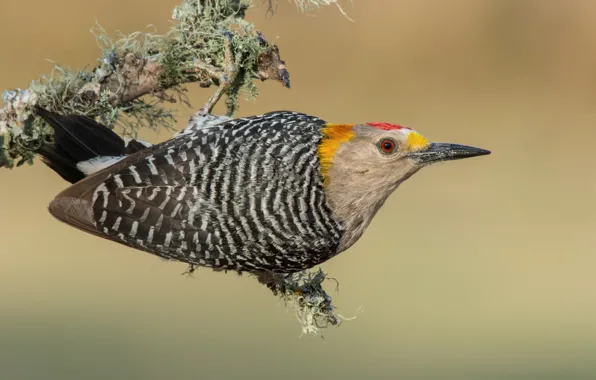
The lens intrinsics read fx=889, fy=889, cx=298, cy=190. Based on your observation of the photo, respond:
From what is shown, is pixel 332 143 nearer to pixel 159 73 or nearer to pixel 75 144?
pixel 159 73

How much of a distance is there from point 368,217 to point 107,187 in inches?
31.9

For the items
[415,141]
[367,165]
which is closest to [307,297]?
[367,165]

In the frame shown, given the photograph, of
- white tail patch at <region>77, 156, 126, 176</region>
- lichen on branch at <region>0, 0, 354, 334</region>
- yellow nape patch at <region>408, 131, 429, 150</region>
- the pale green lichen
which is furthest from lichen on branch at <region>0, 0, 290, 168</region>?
the pale green lichen

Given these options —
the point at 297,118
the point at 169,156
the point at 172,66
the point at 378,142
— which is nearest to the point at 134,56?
the point at 172,66

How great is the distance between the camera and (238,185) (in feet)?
8.54

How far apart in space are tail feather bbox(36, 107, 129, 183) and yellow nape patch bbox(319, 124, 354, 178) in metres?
0.61

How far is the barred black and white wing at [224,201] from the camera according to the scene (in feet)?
8.52

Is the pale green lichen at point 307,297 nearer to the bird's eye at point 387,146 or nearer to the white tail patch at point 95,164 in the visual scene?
the bird's eye at point 387,146

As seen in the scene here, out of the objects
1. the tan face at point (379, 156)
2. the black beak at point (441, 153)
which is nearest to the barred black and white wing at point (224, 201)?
the tan face at point (379, 156)

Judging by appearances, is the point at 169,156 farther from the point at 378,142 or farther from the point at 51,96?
the point at 378,142

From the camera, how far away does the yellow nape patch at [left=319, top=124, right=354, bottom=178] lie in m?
2.74

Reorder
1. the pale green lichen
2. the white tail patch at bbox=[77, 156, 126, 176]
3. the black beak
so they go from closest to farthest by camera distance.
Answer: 1. the black beak
2. the white tail patch at bbox=[77, 156, 126, 176]
3. the pale green lichen

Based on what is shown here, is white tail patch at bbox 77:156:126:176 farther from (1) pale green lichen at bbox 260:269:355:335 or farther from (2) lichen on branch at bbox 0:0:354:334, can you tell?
(1) pale green lichen at bbox 260:269:355:335

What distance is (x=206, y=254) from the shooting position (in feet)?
8.61
